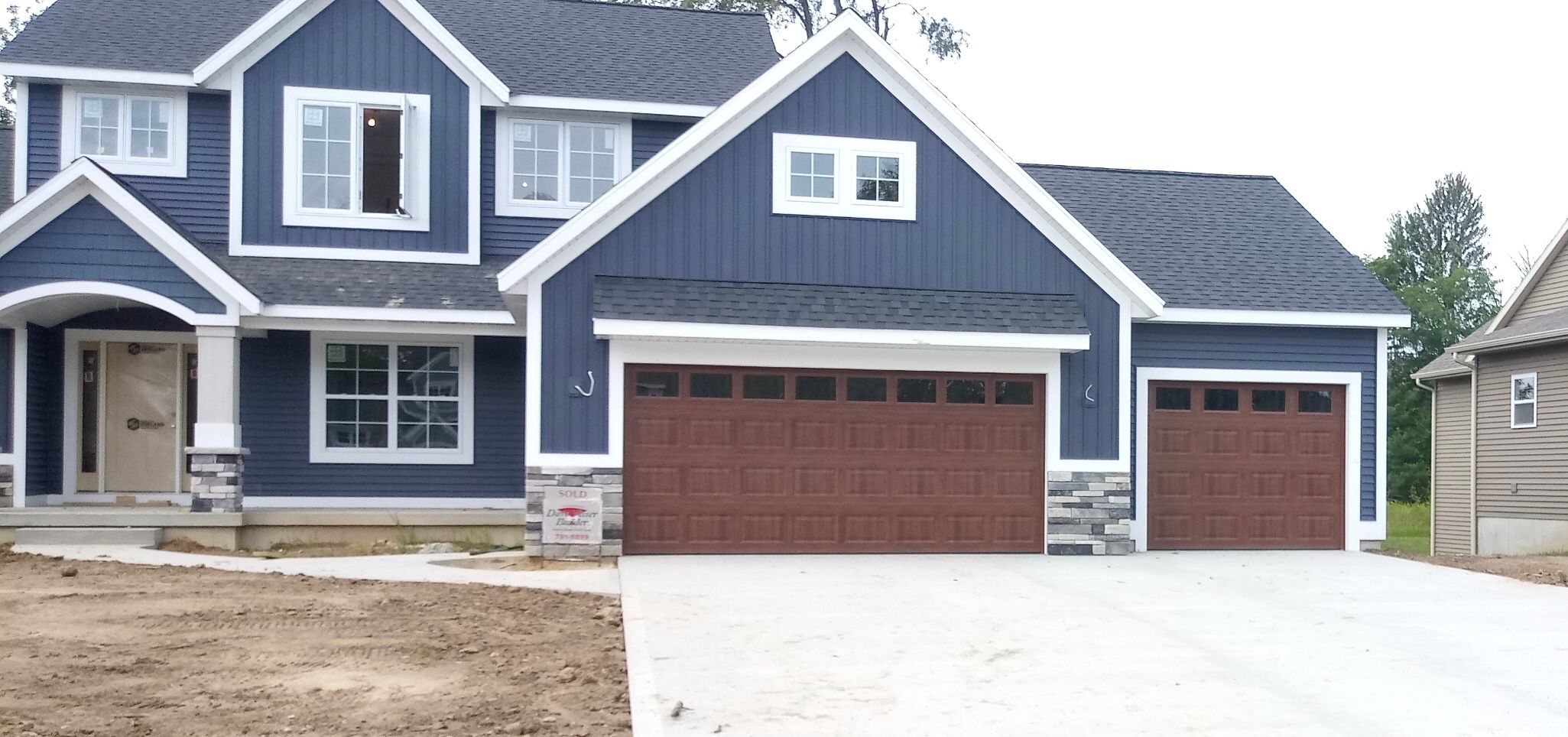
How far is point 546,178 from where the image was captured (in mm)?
16719

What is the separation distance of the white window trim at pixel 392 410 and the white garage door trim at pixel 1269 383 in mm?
7869

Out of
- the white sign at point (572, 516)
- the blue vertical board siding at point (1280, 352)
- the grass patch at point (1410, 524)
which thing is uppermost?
the blue vertical board siding at point (1280, 352)

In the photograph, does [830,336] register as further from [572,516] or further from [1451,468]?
[1451,468]

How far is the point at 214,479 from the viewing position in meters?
13.9

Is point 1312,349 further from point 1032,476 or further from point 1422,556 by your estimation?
point 1032,476

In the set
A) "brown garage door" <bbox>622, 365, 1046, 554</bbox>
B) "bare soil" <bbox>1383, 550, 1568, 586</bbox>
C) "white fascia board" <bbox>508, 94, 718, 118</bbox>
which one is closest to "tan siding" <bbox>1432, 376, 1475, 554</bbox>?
"bare soil" <bbox>1383, 550, 1568, 586</bbox>

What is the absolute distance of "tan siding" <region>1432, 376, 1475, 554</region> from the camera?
84.8 feet

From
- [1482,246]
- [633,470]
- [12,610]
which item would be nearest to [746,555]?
[633,470]

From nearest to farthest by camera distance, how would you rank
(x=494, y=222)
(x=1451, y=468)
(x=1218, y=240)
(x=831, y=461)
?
(x=831, y=461)
(x=494, y=222)
(x=1218, y=240)
(x=1451, y=468)

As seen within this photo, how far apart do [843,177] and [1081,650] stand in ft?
22.0

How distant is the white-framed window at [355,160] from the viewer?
51.6 feet

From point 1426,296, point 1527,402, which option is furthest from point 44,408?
point 1426,296

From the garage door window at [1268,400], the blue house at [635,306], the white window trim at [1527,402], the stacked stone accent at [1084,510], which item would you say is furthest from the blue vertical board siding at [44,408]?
the white window trim at [1527,402]

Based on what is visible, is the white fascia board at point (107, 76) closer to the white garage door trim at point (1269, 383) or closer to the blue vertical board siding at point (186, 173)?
→ the blue vertical board siding at point (186, 173)
